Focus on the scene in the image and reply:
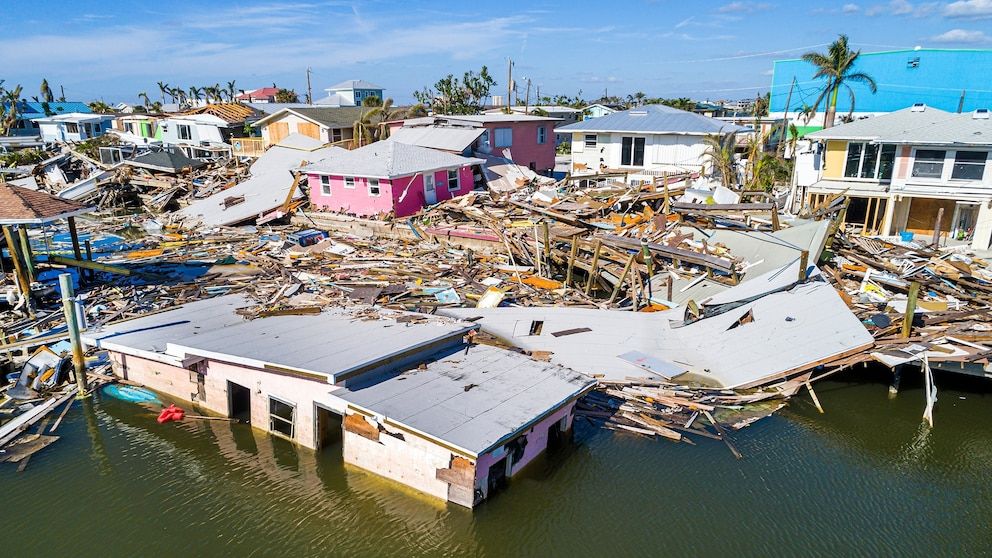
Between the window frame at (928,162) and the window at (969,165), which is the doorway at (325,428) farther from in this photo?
the window at (969,165)

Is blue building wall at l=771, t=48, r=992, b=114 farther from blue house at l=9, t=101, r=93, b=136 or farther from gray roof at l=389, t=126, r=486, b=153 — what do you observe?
blue house at l=9, t=101, r=93, b=136

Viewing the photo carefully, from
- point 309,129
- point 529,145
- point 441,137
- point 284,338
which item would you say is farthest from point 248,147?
point 284,338

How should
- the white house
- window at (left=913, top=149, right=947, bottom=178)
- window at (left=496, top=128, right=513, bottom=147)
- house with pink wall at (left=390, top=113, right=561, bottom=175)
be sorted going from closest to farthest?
window at (left=913, top=149, right=947, bottom=178) < house with pink wall at (left=390, top=113, right=561, bottom=175) < window at (left=496, top=128, right=513, bottom=147) < the white house

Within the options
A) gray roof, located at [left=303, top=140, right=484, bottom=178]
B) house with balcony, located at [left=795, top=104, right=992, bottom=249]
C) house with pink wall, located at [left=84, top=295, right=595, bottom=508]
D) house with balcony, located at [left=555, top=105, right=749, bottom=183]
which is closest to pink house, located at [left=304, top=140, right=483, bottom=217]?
gray roof, located at [left=303, top=140, right=484, bottom=178]

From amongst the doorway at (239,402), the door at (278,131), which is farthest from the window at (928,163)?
the door at (278,131)

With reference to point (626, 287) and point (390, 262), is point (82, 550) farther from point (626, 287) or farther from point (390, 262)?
point (626, 287)

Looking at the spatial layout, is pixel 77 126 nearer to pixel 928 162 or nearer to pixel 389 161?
pixel 389 161
